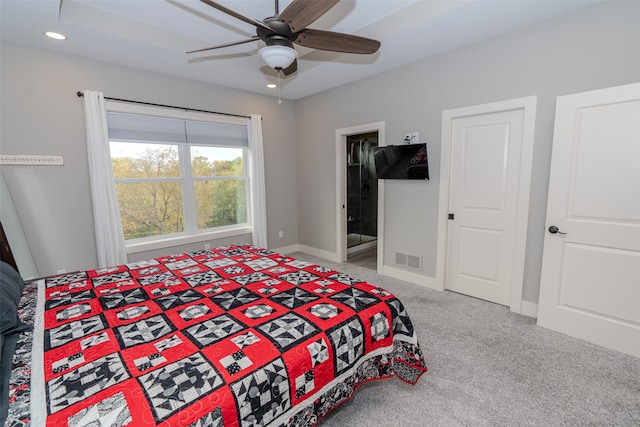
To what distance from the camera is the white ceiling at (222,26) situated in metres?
2.27

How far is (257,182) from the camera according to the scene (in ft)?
14.4

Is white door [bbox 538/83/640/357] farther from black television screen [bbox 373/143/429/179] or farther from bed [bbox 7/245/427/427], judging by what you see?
bed [bbox 7/245/427/427]

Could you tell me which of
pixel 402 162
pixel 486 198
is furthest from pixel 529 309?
pixel 402 162

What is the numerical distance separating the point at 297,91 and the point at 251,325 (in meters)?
3.79

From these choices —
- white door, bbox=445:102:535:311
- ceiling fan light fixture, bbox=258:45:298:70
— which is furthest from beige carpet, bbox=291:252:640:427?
ceiling fan light fixture, bbox=258:45:298:70

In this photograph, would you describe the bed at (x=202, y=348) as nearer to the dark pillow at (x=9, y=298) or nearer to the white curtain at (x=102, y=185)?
the dark pillow at (x=9, y=298)

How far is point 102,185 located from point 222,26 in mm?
2138

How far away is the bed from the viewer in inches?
39.3

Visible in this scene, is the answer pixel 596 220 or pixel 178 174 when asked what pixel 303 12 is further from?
pixel 178 174

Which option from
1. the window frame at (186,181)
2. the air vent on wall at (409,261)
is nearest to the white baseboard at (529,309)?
the air vent on wall at (409,261)

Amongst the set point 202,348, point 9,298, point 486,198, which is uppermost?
point 486,198

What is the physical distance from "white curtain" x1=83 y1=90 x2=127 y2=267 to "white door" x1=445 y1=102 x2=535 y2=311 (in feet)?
12.6

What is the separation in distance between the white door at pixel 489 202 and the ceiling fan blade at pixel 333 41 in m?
1.54

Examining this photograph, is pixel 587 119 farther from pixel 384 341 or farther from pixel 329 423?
pixel 329 423
